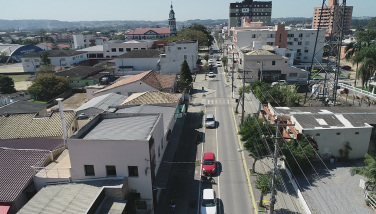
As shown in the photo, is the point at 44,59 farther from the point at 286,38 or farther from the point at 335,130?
the point at 335,130

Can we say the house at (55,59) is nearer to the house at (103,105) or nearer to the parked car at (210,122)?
the house at (103,105)

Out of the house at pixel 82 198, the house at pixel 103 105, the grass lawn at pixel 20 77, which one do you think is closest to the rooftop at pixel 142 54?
the grass lawn at pixel 20 77

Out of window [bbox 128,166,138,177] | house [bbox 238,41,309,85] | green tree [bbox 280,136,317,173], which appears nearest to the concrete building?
house [bbox 238,41,309,85]

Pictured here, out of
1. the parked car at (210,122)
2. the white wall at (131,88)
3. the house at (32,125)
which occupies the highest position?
the white wall at (131,88)

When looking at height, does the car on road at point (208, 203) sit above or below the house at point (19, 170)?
below

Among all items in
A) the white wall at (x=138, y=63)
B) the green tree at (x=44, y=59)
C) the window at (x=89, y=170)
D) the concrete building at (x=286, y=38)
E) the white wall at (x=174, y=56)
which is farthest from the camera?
the green tree at (x=44, y=59)

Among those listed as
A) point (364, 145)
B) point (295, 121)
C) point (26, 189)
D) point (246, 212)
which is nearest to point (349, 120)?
point (364, 145)

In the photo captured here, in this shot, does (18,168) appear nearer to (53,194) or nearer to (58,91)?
(53,194)
